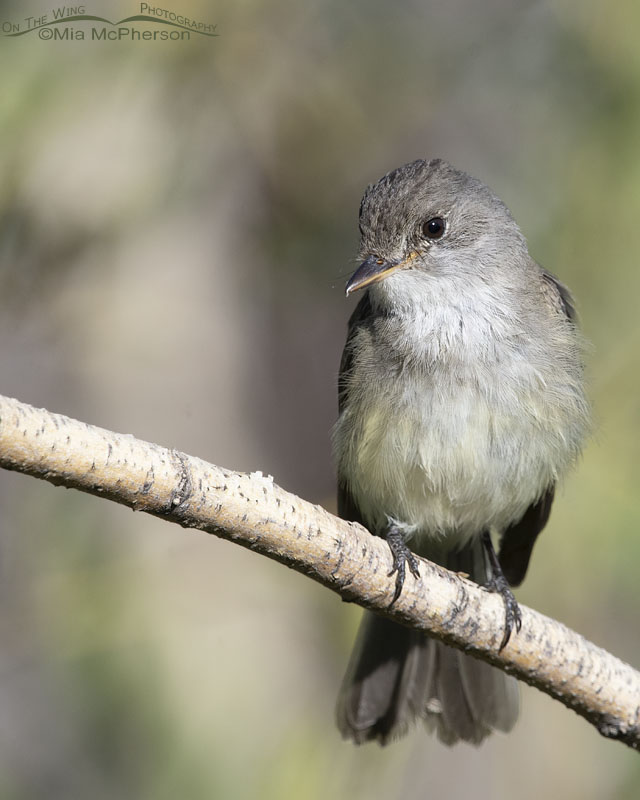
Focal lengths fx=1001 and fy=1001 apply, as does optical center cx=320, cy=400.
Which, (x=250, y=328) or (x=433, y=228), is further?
(x=250, y=328)

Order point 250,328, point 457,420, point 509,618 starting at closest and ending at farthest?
point 509,618 < point 457,420 < point 250,328

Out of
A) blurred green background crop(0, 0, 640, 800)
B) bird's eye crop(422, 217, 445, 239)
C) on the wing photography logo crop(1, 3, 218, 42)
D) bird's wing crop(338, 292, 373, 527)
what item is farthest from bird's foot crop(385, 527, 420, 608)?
on the wing photography logo crop(1, 3, 218, 42)

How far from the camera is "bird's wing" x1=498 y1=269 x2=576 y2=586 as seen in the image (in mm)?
4148

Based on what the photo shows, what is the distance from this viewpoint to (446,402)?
361 cm

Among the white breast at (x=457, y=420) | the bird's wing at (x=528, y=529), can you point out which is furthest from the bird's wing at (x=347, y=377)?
the bird's wing at (x=528, y=529)

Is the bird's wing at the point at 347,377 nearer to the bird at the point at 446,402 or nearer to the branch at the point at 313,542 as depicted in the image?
the bird at the point at 446,402

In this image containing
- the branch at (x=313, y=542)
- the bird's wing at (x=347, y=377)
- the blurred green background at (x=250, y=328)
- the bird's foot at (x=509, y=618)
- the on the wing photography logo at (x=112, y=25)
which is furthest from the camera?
the on the wing photography logo at (x=112, y=25)

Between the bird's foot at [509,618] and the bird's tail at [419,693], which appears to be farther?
the bird's tail at [419,693]

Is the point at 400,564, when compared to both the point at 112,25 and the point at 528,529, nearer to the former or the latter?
the point at 528,529

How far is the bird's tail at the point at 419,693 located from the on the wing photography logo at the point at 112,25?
301cm

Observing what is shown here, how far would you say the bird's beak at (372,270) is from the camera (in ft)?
11.8

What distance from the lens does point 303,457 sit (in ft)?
17.3

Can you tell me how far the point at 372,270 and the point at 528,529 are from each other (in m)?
1.44

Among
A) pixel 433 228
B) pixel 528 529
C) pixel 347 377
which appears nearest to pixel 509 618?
pixel 528 529
